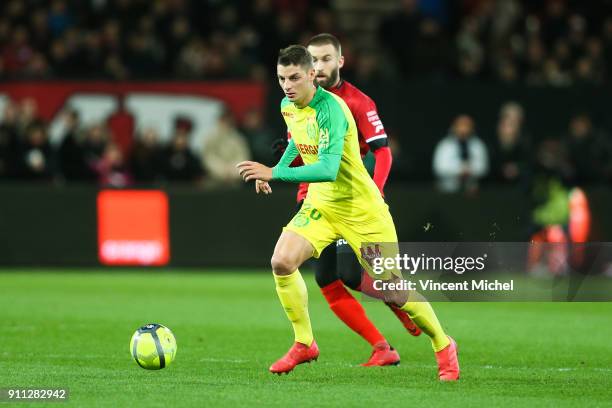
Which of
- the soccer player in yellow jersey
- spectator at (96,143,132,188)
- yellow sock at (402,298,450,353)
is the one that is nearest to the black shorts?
the soccer player in yellow jersey

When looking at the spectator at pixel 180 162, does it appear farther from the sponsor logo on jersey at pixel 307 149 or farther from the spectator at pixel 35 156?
the sponsor logo on jersey at pixel 307 149

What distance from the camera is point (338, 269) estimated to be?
9391 mm

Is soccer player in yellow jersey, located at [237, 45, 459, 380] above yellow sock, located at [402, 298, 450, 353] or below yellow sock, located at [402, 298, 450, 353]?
above

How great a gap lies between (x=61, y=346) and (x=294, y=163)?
2.45 metres

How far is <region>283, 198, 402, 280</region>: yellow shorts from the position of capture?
8.34m

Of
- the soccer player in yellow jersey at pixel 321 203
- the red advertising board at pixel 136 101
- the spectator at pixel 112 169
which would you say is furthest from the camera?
the red advertising board at pixel 136 101

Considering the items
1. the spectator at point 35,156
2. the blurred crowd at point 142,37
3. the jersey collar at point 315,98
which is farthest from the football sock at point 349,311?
the blurred crowd at point 142,37

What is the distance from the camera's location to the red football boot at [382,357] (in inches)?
358

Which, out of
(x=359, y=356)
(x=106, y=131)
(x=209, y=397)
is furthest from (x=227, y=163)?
(x=209, y=397)

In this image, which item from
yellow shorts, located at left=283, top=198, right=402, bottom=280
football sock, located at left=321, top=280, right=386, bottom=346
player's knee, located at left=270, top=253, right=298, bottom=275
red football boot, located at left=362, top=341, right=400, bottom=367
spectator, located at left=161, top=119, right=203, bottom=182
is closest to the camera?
player's knee, located at left=270, top=253, right=298, bottom=275

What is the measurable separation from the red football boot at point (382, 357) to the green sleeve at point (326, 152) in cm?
162

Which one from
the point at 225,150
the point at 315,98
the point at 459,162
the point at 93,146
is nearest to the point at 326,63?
the point at 315,98

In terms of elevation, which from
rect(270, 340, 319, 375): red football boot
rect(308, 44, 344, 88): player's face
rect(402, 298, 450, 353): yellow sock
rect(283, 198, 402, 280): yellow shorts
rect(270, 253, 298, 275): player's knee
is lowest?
rect(270, 340, 319, 375): red football boot

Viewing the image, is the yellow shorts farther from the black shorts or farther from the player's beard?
the player's beard
